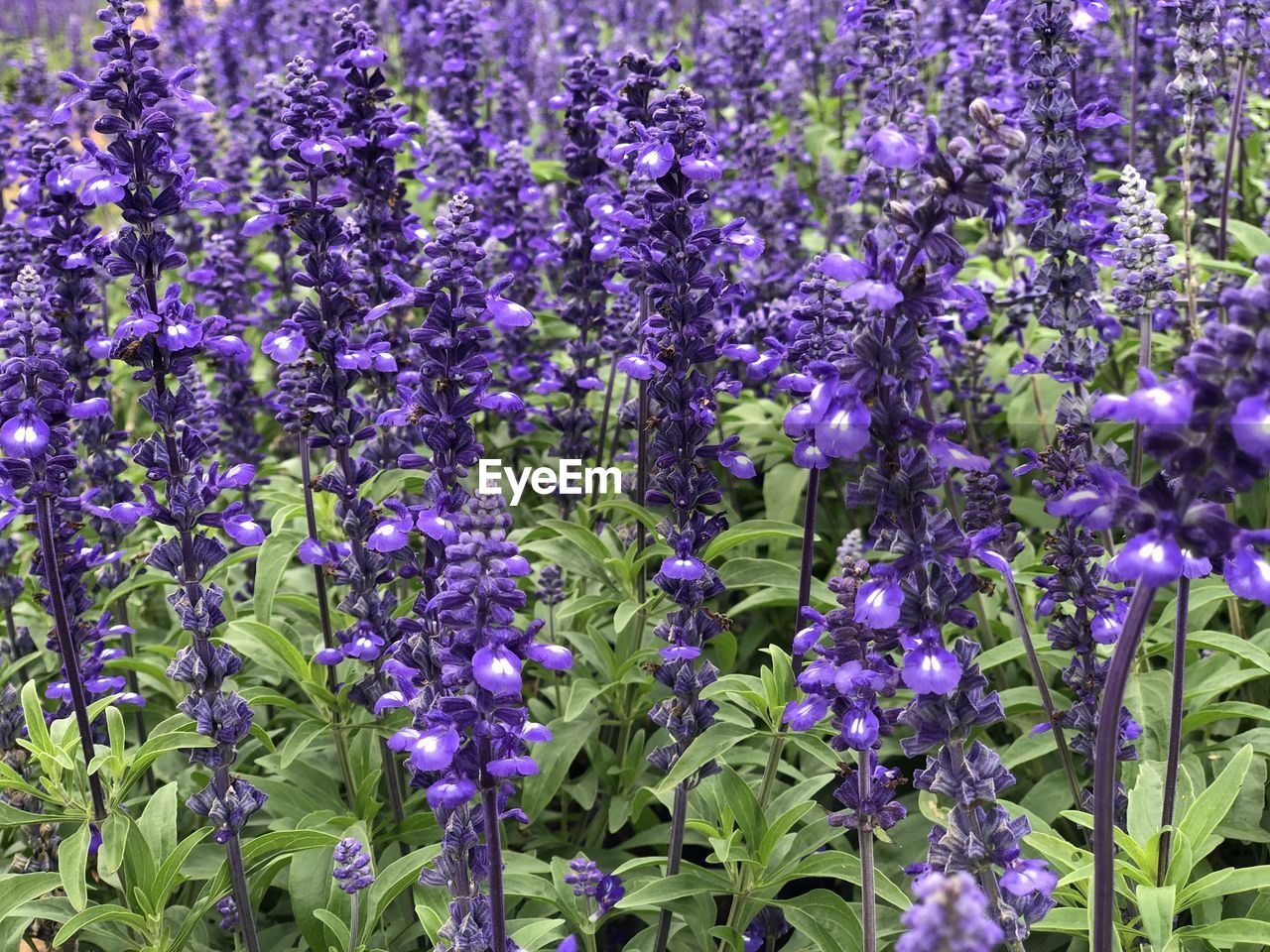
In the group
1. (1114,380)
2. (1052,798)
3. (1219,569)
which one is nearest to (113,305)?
(1114,380)

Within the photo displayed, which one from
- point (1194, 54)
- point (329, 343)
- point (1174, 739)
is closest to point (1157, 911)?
point (1174, 739)

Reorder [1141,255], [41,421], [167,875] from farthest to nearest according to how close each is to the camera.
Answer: [1141,255] < [167,875] < [41,421]

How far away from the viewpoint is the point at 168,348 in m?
4.09

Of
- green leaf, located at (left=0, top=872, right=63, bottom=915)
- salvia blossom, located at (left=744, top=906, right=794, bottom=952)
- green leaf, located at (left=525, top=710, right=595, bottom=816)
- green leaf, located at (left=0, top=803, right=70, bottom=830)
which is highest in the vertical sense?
green leaf, located at (left=0, top=803, right=70, bottom=830)

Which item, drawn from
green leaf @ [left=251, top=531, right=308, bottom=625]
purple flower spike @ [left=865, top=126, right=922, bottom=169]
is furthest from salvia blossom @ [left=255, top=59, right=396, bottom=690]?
purple flower spike @ [left=865, top=126, right=922, bottom=169]

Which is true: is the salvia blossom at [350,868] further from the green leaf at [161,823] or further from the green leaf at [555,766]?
the green leaf at [555,766]

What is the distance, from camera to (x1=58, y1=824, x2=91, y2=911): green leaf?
3.84 metres

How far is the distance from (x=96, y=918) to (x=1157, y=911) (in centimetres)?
345

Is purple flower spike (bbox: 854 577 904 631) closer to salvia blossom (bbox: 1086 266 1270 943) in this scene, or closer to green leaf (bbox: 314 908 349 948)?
salvia blossom (bbox: 1086 266 1270 943)

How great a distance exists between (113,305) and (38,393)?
7.56 meters

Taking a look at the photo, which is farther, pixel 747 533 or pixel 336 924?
pixel 747 533

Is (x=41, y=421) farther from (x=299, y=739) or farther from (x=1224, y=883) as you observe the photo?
(x=1224, y=883)

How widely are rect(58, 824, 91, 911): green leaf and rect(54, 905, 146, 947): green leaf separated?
0.13 ft

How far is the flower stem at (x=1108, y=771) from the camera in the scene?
261cm
